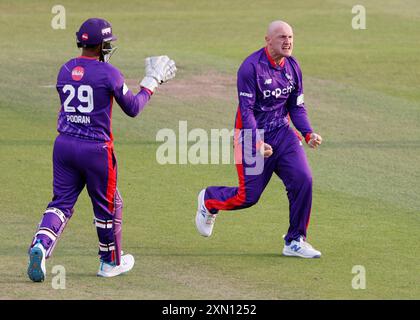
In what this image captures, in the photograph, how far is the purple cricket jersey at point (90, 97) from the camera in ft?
32.3

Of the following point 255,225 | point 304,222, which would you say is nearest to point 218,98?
point 255,225

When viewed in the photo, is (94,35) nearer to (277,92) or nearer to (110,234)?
(110,234)

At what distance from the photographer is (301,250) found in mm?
10875

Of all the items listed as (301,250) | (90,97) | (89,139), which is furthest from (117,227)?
(301,250)

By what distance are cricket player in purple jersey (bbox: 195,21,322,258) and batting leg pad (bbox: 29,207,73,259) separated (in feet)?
6.35

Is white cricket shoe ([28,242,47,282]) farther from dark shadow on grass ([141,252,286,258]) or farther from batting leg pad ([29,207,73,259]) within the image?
dark shadow on grass ([141,252,286,258])

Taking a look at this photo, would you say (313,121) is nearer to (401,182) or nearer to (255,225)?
(401,182)

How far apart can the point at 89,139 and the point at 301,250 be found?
7.69 ft

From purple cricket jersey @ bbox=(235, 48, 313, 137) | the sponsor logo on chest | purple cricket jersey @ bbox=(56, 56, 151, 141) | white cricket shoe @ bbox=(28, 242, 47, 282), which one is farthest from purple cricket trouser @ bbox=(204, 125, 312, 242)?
white cricket shoe @ bbox=(28, 242, 47, 282)

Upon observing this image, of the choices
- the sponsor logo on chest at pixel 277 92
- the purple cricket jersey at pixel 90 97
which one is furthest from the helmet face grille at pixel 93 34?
the sponsor logo on chest at pixel 277 92

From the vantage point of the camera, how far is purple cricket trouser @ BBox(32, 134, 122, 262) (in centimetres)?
992

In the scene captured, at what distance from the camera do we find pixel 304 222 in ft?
36.0

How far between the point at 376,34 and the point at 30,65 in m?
7.76
